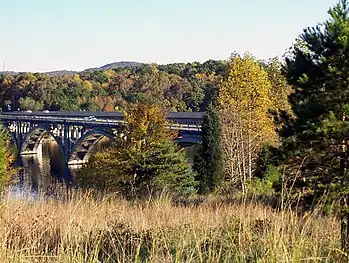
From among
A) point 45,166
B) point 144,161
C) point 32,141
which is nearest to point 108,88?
point 32,141

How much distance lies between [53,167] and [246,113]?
33084 mm

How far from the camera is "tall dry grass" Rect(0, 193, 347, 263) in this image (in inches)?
129

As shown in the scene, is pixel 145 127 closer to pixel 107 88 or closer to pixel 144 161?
pixel 144 161

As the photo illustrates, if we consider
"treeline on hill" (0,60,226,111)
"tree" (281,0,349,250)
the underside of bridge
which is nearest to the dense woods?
"tree" (281,0,349,250)

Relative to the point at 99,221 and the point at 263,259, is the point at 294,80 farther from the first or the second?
the point at 263,259

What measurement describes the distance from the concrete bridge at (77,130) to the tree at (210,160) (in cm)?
660

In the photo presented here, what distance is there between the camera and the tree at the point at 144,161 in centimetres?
2434

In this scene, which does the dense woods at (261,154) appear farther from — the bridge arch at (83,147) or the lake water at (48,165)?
the bridge arch at (83,147)

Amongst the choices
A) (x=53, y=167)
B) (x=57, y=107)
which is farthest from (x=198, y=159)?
(x=57, y=107)

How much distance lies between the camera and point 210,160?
27.2 meters

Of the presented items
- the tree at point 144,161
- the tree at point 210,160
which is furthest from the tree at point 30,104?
the tree at point 210,160

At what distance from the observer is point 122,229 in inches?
207

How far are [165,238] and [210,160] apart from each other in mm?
23084

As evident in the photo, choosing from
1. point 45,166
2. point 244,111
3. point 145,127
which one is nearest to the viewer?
point 244,111
